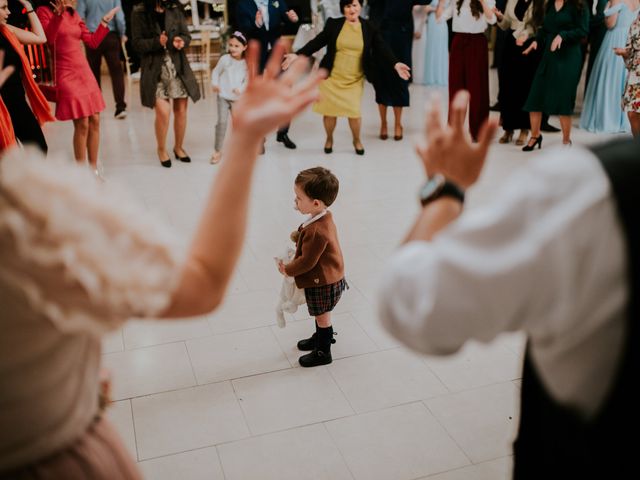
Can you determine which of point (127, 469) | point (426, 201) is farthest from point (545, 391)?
point (127, 469)

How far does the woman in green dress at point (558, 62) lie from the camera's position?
19.7 feet

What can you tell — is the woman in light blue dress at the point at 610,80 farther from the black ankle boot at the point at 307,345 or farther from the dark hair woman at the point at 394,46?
the black ankle boot at the point at 307,345

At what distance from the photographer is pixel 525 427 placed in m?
1.07

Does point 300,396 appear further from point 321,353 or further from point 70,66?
point 70,66

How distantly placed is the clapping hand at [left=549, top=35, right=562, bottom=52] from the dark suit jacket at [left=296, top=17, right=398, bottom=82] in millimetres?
1446

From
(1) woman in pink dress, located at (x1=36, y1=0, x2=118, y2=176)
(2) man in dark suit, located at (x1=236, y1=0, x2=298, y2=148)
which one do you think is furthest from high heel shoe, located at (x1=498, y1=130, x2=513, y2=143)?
(1) woman in pink dress, located at (x1=36, y1=0, x2=118, y2=176)

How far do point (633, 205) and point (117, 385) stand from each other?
8.24 feet

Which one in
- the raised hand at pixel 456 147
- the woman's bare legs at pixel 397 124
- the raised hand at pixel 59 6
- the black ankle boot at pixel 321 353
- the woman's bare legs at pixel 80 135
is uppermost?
the raised hand at pixel 59 6

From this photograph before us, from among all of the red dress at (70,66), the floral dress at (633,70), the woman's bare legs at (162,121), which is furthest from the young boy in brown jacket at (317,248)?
the floral dress at (633,70)

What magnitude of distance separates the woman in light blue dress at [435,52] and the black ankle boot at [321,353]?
24.8 feet

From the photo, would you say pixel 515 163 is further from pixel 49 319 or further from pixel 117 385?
pixel 49 319

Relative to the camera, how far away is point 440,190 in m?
1.08

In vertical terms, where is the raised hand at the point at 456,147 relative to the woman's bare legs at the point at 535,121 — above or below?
above

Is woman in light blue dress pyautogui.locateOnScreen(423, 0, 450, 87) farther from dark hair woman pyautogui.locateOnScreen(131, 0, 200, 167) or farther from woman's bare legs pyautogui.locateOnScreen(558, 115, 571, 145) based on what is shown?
dark hair woman pyautogui.locateOnScreen(131, 0, 200, 167)
